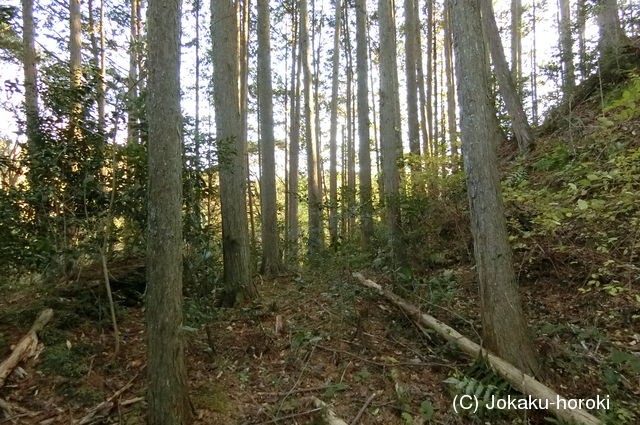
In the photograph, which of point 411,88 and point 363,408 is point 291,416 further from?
point 411,88

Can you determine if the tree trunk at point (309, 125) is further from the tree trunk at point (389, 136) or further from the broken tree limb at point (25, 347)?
the broken tree limb at point (25, 347)

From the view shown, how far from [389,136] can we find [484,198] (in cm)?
310

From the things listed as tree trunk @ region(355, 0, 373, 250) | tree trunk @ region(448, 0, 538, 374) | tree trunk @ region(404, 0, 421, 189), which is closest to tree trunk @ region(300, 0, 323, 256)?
tree trunk @ region(355, 0, 373, 250)

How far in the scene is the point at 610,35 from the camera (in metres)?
8.56

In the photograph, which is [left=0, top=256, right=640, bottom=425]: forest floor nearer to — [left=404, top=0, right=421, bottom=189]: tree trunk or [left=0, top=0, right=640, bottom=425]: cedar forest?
[left=0, top=0, right=640, bottom=425]: cedar forest

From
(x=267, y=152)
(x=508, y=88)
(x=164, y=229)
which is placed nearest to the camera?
(x=164, y=229)

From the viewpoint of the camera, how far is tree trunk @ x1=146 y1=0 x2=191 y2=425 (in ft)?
9.32

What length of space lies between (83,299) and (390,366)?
12.2 ft

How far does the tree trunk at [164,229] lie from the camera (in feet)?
9.32

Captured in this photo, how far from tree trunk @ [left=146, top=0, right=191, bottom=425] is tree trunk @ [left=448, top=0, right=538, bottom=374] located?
271 cm

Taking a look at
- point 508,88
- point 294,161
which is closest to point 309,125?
point 294,161

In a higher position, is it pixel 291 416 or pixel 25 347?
pixel 25 347

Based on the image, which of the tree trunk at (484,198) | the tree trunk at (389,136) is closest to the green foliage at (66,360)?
the tree trunk at (484,198)

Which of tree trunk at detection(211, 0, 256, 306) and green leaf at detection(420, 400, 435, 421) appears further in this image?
tree trunk at detection(211, 0, 256, 306)
